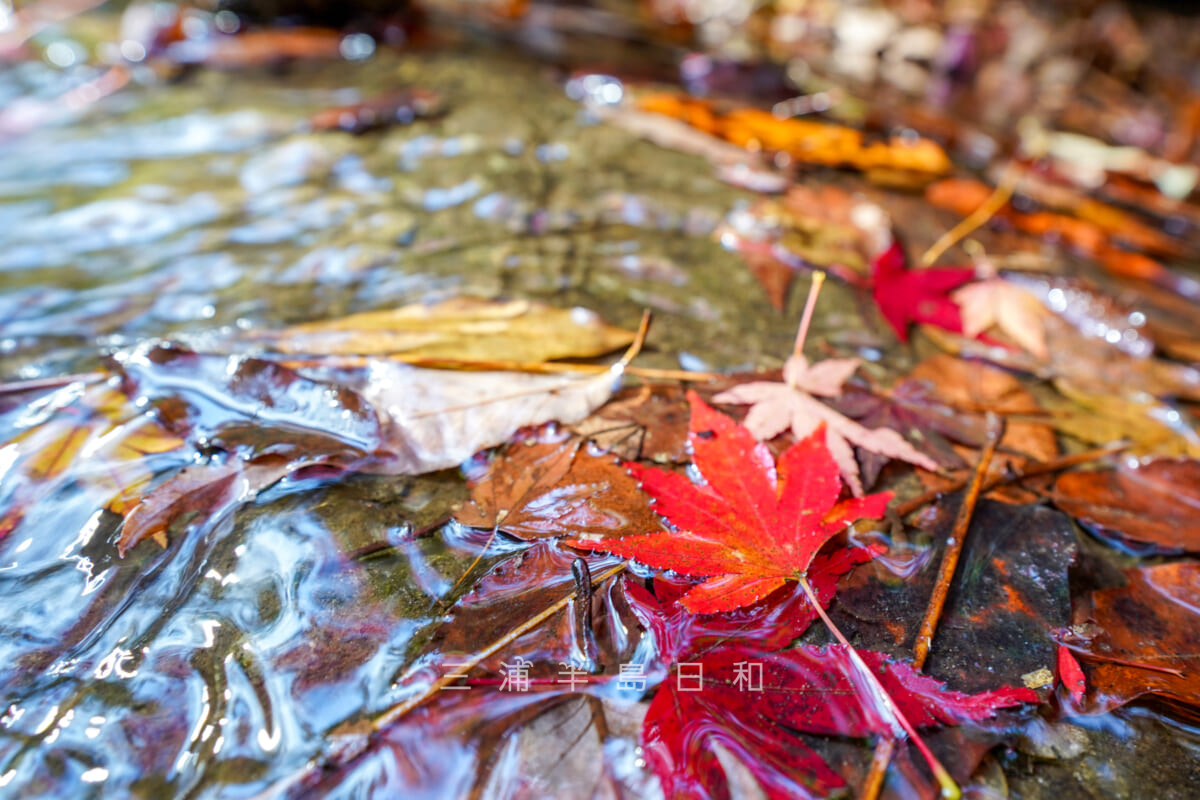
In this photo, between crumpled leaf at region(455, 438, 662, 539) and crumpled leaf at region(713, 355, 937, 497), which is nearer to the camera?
crumpled leaf at region(455, 438, 662, 539)

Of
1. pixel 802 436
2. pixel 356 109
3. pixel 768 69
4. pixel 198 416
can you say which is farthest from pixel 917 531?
pixel 768 69

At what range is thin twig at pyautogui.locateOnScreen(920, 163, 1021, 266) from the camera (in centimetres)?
235

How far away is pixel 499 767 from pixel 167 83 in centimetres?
344

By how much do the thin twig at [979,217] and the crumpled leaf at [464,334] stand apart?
128cm

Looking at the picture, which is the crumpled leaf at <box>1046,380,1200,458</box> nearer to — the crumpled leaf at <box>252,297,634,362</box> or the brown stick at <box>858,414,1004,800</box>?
the brown stick at <box>858,414,1004,800</box>

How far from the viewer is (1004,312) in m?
→ 2.02

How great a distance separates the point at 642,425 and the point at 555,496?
11.2 inches

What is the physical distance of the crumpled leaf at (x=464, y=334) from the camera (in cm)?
160

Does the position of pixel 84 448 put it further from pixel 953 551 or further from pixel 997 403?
pixel 997 403

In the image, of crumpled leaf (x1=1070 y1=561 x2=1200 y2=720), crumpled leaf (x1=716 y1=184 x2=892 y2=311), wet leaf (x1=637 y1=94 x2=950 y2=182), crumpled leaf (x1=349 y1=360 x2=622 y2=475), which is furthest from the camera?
wet leaf (x1=637 y1=94 x2=950 y2=182)

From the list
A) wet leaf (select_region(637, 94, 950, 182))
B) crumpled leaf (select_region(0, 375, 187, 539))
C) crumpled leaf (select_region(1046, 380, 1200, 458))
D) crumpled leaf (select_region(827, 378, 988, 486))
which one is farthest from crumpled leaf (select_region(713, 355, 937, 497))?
wet leaf (select_region(637, 94, 950, 182))

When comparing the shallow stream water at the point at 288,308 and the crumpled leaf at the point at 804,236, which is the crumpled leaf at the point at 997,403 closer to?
the shallow stream water at the point at 288,308

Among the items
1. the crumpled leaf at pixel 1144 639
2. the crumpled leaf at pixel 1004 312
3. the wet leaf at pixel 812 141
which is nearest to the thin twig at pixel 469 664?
the crumpled leaf at pixel 1144 639

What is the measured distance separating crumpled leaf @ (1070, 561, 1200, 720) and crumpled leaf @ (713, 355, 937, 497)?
1.32 feet
